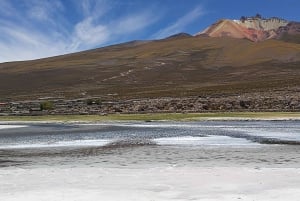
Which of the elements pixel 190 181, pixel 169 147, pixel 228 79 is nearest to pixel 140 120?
pixel 169 147

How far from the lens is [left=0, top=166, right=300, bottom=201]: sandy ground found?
12266mm

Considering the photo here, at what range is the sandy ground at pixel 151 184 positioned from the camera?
12266 mm

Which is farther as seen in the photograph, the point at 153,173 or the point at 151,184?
the point at 153,173

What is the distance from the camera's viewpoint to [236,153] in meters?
21.9

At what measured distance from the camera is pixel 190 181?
14320 mm

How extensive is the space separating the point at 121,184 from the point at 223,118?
41.6 m

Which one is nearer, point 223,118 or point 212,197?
point 212,197

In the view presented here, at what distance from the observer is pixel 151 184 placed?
45.7ft

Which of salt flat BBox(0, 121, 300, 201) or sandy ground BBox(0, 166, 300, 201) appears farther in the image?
salt flat BBox(0, 121, 300, 201)

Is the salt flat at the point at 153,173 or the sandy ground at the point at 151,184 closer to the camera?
the sandy ground at the point at 151,184

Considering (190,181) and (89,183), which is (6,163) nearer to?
(89,183)

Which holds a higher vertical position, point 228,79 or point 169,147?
point 228,79

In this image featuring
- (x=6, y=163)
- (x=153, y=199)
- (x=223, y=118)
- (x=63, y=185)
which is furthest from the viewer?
(x=223, y=118)

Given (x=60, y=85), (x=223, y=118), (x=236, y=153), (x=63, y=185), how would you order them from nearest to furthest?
(x=63, y=185) → (x=236, y=153) → (x=223, y=118) → (x=60, y=85)
